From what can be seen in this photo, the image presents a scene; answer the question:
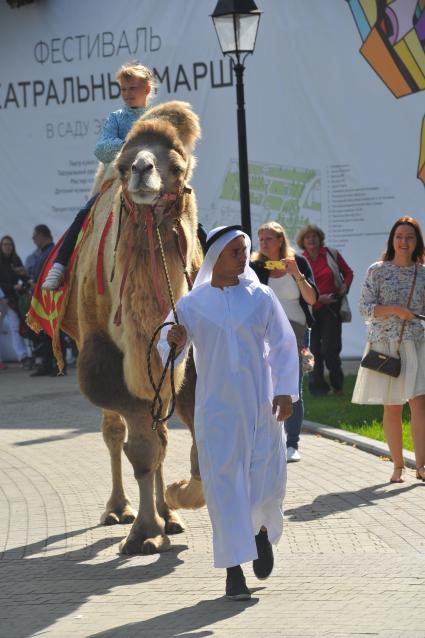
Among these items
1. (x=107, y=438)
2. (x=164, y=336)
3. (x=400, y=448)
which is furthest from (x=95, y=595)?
(x=400, y=448)

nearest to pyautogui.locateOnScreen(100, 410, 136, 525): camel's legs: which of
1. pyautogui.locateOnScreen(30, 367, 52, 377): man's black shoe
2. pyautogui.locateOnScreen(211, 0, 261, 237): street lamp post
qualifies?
pyautogui.locateOnScreen(211, 0, 261, 237): street lamp post

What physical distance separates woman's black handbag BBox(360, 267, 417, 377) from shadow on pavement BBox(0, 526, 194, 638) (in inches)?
105

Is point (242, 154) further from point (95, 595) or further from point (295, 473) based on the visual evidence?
point (95, 595)

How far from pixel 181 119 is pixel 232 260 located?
5.41 feet

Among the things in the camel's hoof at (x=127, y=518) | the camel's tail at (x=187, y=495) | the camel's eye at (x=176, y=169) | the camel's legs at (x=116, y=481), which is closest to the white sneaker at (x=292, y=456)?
the camel's legs at (x=116, y=481)

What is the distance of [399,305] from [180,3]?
11721 mm

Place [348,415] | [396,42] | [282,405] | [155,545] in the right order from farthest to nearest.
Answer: [396,42]
[348,415]
[155,545]
[282,405]

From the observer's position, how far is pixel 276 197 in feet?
67.8

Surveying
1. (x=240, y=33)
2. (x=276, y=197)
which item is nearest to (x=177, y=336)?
(x=240, y=33)

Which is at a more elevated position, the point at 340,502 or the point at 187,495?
the point at 187,495

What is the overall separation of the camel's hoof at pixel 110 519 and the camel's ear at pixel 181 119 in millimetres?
2635

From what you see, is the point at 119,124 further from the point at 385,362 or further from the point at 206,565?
the point at 206,565

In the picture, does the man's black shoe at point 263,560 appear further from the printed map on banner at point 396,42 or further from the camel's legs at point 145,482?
the printed map on banner at point 396,42

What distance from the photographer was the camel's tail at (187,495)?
8352 millimetres
